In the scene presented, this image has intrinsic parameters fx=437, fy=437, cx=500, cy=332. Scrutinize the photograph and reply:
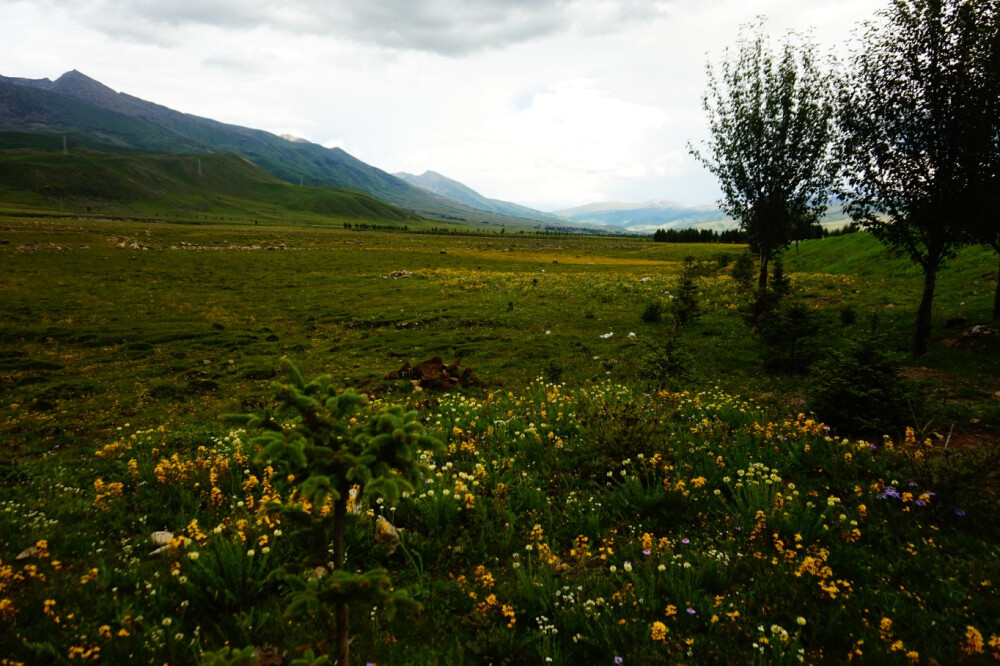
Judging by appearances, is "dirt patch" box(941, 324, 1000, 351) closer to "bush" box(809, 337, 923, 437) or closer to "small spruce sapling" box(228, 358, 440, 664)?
"bush" box(809, 337, 923, 437)

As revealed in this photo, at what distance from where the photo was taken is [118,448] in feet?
31.5

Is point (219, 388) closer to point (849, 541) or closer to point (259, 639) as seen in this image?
point (259, 639)

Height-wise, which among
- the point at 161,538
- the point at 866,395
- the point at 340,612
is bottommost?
the point at 161,538

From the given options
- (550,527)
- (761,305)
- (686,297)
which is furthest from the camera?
(761,305)

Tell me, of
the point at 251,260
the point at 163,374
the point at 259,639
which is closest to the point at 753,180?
the point at 259,639

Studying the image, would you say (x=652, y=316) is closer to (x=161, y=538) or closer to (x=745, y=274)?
(x=745, y=274)

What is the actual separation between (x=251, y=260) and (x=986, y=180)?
64.5m

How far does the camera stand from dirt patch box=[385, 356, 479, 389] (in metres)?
15.6

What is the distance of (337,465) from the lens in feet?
10.6

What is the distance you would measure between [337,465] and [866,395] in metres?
10.2

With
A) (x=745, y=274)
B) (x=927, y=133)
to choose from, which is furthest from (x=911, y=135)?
(x=745, y=274)

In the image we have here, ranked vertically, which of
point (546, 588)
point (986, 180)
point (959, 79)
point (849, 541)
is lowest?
point (546, 588)

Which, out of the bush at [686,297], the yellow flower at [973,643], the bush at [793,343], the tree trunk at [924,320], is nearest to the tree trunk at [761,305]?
the bush at [686,297]

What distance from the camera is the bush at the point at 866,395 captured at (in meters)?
8.82
